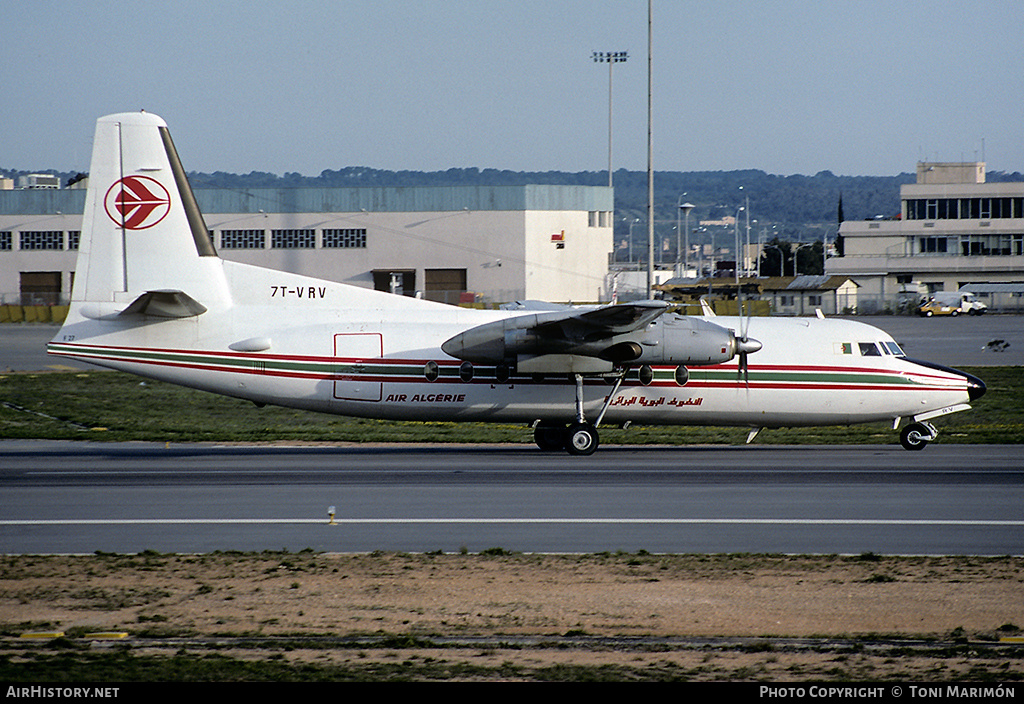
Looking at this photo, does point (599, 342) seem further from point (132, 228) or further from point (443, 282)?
point (443, 282)

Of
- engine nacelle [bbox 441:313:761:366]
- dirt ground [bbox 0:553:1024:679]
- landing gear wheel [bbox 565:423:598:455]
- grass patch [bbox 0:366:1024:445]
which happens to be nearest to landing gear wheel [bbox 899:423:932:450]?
grass patch [bbox 0:366:1024:445]

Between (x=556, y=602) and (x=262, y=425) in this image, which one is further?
(x=262, y=425)

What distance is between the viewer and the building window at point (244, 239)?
249 feet

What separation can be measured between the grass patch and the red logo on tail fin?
7.11 m

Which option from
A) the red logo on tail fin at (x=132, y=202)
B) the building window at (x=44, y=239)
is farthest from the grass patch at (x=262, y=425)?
the building window at (x=44, y=239)

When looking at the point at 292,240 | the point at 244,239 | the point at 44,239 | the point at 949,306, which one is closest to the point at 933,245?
the point at 949,306

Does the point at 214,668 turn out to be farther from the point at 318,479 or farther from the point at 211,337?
the point at 211,337

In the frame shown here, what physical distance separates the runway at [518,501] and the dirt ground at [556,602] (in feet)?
3.12

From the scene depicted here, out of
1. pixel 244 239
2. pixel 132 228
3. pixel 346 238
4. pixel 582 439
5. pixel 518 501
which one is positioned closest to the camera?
pixel 518 501

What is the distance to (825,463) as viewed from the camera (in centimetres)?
2192

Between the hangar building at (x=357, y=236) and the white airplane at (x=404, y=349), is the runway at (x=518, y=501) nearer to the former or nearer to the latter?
the white airplane at (x=404, y=349)

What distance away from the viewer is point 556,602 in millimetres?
11688

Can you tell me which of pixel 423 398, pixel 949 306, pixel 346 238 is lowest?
pixel 423 398

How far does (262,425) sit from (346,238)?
4800 cm
